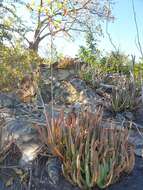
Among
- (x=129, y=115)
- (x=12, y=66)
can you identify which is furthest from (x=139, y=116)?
(x=12, y=66)

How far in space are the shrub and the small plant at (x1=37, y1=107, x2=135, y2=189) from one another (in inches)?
190

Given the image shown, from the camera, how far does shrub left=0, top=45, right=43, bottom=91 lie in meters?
9.76

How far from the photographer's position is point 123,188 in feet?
15.8

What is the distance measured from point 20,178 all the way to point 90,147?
3.08ft

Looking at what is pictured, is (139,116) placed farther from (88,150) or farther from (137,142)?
(88,150)

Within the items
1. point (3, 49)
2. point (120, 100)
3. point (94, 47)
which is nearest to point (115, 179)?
point (120, 100)

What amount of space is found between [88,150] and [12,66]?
226 inches

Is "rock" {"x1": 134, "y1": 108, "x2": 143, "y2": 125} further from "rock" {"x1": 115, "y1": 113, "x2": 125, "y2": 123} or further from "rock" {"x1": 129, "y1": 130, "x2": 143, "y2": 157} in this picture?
"rock" {"x1": 129, "y1": 130, "x2": 143, "y2": 157}

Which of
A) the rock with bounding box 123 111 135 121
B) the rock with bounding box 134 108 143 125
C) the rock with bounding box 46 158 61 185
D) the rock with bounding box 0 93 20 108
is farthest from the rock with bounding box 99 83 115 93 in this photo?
the rock with bounding box 46 158 61 185

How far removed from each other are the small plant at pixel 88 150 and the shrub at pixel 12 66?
482 cm

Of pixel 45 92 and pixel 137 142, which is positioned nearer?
pixel 137 142

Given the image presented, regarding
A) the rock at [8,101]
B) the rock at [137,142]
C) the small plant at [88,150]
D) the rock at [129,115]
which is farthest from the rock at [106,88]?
the small plant at [88,150]

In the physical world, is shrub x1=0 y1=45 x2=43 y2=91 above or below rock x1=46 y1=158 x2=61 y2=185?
above

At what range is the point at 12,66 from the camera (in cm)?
1001
